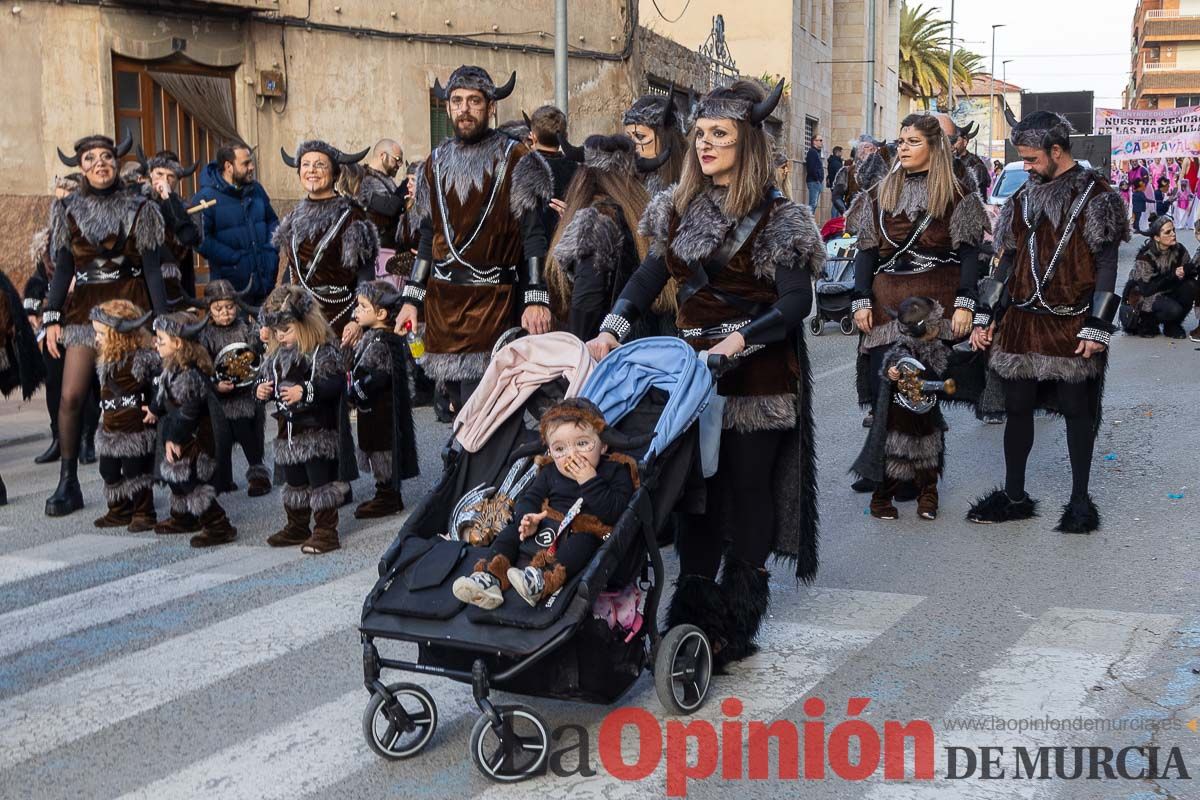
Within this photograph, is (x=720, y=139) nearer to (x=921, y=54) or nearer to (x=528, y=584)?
(x=528, y=584)

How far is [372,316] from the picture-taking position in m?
8.09

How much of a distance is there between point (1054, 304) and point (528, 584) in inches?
166

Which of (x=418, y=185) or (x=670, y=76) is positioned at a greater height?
(x=670, y=76)

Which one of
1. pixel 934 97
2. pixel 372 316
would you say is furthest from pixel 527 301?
pixel 934 97

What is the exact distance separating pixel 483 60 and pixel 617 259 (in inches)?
632

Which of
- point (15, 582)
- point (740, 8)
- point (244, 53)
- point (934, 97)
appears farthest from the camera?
point (934, 97)

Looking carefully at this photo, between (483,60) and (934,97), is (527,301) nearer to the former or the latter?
(483,60)

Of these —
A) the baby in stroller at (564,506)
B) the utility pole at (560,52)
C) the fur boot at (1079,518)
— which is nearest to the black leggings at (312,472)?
the baby in stroller at (564,506)

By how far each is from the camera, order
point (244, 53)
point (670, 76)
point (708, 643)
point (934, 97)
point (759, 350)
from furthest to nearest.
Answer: point (934, 97)
point (670, 76)
point (244, 53)
point (759, 350)
point (708, 643)

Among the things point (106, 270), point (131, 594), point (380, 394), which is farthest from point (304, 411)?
point (106, 270)

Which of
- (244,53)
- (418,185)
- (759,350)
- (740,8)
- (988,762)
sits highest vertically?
(740,8)

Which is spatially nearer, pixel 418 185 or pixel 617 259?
pixel 617 259

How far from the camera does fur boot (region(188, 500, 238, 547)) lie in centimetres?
762

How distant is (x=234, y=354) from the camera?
8211mm
